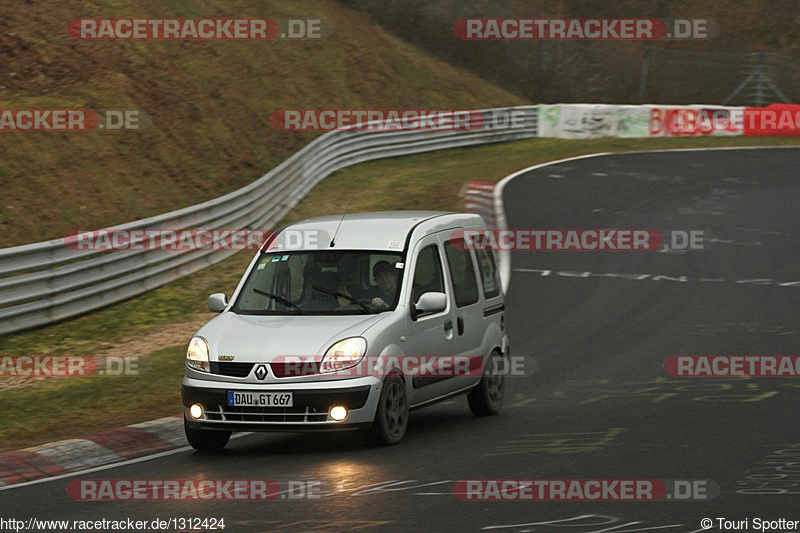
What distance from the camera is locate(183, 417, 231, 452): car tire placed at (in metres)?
9.39

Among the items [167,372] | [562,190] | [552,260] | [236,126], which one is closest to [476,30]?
[236,126]

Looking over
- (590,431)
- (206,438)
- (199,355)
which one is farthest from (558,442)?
(199,355)

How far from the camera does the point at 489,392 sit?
37.0 feet

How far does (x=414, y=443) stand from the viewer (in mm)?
9680

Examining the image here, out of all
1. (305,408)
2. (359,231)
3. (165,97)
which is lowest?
(305,408)

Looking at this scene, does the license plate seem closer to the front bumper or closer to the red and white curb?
the front bumper

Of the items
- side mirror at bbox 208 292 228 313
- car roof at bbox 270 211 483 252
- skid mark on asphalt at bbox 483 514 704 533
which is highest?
car roof at bbox 270 211 483 252

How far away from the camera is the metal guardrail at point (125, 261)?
16109mm

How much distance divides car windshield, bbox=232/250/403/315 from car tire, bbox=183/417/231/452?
3.41 ft

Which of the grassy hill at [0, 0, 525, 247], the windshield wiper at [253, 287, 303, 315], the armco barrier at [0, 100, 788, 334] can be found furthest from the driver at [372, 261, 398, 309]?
the grassy hill at [0, 0, 525, 247]

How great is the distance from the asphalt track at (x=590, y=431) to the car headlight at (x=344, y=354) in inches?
26.6

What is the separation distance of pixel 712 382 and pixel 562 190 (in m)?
15.7

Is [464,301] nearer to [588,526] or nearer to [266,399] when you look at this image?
[266,399]

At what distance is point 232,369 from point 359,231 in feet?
6.36
